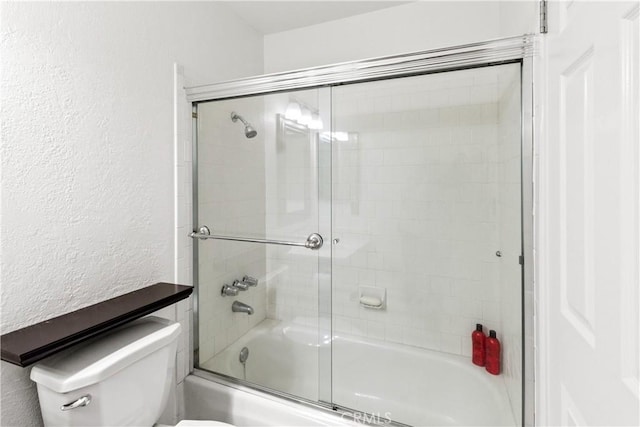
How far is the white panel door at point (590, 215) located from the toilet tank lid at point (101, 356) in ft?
3.94

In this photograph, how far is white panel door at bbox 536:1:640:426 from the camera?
0.50 m

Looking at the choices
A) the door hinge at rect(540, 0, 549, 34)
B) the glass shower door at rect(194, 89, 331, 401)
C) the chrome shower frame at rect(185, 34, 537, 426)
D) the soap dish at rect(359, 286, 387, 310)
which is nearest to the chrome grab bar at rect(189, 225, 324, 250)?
the glass shower door at rect(194, 89, 331, 401)

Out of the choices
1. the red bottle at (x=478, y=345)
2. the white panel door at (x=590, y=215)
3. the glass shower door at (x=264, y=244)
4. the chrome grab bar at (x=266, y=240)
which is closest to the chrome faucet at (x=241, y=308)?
the glass shower door at (x=264, y=244)

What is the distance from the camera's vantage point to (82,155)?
112 centimetres

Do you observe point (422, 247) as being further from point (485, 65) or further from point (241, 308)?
point (241, 308)

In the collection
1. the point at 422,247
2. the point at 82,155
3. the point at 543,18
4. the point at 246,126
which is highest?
the point at 543,18

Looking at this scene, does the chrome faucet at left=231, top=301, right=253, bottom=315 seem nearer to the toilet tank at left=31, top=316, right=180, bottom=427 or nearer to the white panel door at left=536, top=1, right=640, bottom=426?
the toilet tank at left=31, top=316, right=180, bottom=427

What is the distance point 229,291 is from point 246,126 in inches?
34.4

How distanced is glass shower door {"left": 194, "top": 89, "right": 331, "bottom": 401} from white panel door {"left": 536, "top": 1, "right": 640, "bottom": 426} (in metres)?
0.90

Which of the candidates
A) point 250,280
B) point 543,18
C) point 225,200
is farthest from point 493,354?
point 225,200

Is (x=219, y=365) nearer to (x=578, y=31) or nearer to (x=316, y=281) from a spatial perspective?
(x=316, y=281)

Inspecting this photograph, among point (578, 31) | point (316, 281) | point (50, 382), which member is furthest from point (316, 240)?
point (578, 31)

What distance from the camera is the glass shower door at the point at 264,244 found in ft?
4.99

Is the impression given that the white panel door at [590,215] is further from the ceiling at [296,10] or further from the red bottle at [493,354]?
the ceiling at [296,10]
